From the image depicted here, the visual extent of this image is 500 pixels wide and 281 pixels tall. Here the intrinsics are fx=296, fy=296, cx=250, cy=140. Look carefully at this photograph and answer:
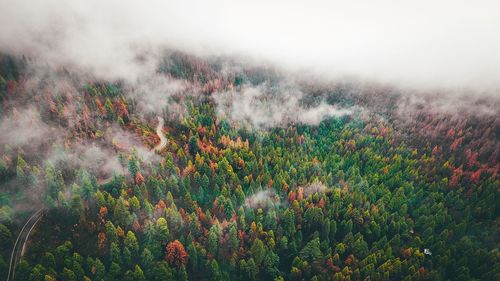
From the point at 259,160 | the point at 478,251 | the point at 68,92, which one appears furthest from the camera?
the point at 68,92

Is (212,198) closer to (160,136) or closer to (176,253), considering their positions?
(176,253)

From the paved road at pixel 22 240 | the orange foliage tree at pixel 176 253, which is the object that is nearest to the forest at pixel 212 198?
the orange foliage tree at pixel 176 253

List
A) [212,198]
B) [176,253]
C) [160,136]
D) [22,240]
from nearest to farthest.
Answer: [22,240] < [176,253] < [212,198] < [160,136]

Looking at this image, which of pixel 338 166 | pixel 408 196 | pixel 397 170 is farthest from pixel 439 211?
pixel 338 166

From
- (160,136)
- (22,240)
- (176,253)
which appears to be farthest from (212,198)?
(22,240)

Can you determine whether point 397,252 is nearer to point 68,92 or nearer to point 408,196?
point 408,196
